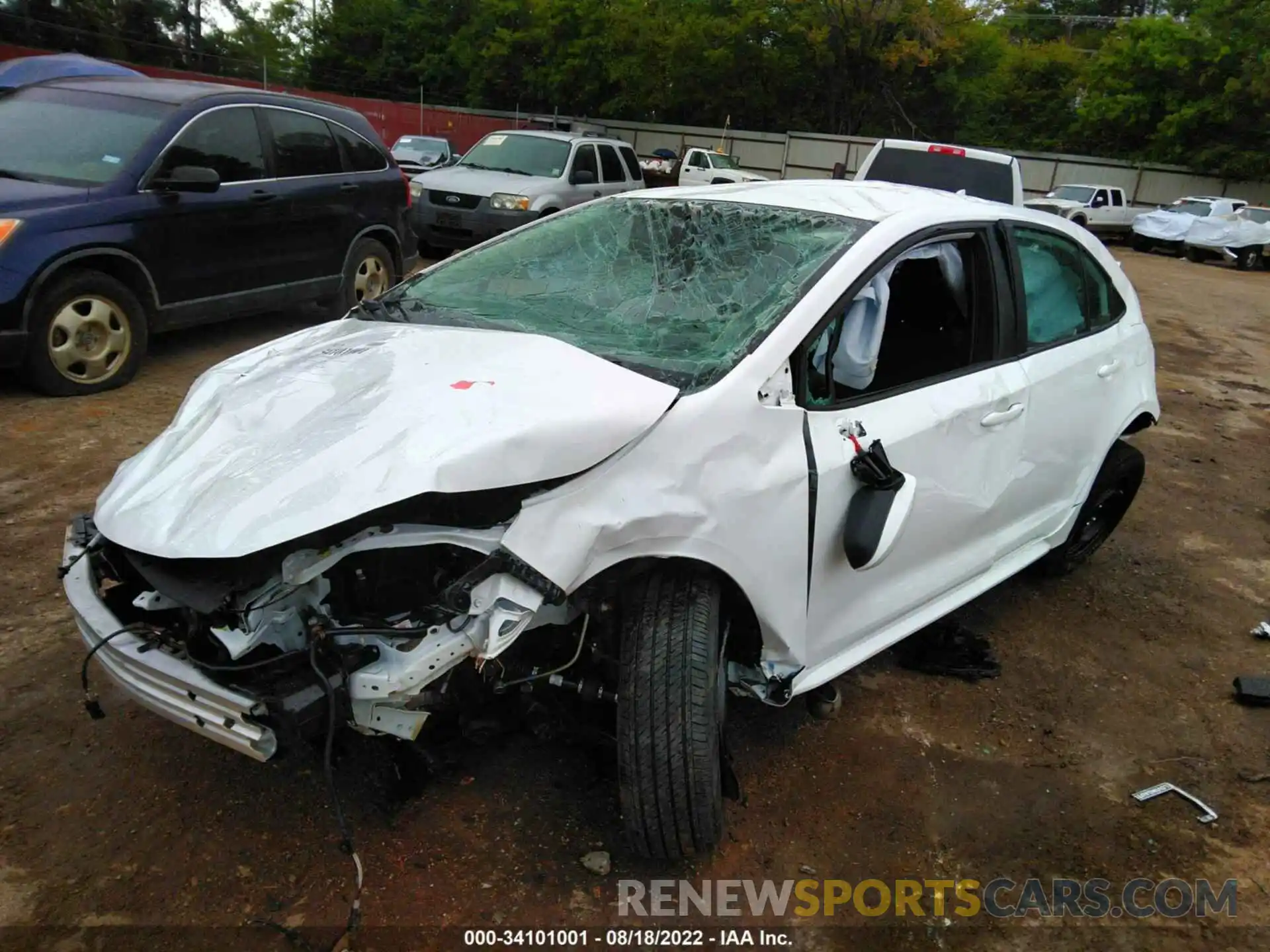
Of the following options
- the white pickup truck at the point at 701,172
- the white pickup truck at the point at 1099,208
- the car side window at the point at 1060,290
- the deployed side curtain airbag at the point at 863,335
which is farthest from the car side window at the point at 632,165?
the white pickup truck at the point at 1099,208

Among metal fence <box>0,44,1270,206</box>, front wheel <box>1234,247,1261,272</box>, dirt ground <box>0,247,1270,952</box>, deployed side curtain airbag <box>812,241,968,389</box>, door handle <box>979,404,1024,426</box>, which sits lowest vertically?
dirt ground <box>0,247,1270,952</box>

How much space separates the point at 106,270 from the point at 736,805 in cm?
493

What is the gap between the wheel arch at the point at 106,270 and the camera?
16.5 ft

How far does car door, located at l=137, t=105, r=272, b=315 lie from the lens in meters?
5.66

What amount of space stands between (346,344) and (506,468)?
1040mm

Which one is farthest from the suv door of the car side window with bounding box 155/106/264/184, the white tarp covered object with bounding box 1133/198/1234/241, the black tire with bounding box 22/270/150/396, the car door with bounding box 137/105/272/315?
the white tarp covered object with bounding box 1133/198/1234/241

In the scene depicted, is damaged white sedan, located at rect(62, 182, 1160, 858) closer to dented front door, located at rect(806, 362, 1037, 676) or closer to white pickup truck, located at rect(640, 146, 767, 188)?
dented front door, located at rect(806, 362, 1037, 676)

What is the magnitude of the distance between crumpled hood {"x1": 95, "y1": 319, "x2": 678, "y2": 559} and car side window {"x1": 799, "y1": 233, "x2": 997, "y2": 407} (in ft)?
3.37

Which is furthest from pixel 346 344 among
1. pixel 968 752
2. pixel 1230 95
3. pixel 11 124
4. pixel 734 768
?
pixel 1230 95

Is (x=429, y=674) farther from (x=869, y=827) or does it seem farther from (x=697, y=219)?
(x=697, y=219)

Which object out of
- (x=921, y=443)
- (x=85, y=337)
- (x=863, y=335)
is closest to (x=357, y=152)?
(x=85, y=337)

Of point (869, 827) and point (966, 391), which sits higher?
point (966, 391)

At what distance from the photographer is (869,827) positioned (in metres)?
2.69

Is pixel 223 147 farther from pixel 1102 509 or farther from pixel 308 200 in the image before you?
pixel 1102 509
